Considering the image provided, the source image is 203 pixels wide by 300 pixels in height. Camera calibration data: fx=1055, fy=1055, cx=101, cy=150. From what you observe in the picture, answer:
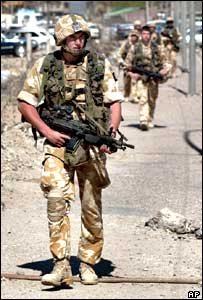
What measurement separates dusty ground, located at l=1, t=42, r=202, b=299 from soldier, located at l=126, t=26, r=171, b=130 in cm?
43

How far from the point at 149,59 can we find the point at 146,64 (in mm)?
324

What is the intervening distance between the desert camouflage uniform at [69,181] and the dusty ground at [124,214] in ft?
1.39

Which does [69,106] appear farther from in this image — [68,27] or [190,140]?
[190,140]

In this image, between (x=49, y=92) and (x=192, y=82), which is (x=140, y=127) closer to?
(x=192, y=82)

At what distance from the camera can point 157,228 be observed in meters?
9.25

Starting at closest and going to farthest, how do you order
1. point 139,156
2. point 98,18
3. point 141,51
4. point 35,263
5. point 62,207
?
point 62,207
point 35,263
point 139,156
point 141,51
point 98,18

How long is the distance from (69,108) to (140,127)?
1110 centimetres

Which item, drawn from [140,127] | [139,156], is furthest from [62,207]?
[140,127]

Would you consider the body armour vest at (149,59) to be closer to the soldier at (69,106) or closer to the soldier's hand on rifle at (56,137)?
the soldier at (69,106)

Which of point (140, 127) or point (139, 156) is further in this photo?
point (140, 127)

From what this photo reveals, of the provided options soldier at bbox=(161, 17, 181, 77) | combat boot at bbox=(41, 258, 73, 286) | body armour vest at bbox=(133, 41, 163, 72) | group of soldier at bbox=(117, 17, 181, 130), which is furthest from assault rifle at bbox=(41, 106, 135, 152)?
soldier at bbox=(161, 17, 181, 77)

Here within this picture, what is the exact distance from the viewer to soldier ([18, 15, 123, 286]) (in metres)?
5.81

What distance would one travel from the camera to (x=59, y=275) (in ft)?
21.8

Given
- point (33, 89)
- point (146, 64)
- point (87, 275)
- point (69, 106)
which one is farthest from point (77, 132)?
point (146, 64)
